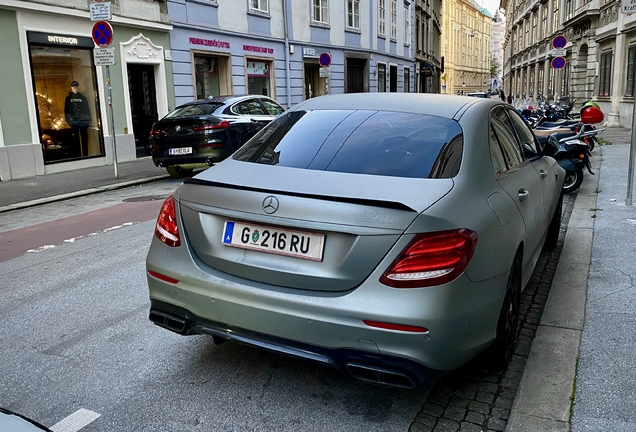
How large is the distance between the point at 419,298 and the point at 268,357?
53.4 inches

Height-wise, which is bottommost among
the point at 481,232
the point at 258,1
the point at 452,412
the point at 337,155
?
the point at 452,412

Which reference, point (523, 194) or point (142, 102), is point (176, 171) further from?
point (523, 194)

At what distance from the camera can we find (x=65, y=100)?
47.1 ft

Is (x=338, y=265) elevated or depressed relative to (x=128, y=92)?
depressed

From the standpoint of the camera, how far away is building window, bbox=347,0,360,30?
29.6 meters

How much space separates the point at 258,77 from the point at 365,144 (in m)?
20.2

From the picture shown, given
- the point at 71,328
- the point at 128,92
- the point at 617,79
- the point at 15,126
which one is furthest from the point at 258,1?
the point at 71,328

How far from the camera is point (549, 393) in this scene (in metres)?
3.08

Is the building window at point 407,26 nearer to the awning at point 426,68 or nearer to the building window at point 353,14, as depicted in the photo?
the awning at point 426,68

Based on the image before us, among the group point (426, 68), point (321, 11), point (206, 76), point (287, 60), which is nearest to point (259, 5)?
point (287, 60)

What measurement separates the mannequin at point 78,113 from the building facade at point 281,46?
11.7ft

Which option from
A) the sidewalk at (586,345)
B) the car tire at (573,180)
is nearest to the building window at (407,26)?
the car tire at (573,180)

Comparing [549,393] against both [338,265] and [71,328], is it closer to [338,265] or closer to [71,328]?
[338,265]

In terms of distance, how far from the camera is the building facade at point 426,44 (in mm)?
45156
